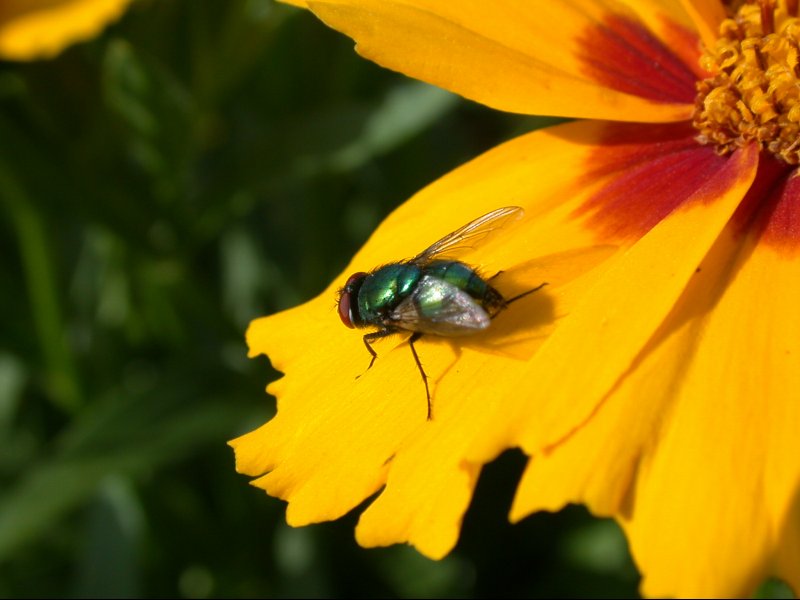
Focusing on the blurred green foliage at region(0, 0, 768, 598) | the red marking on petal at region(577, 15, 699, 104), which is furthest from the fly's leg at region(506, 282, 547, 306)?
the blurred green foliage at region(0, 0, 768, 598)

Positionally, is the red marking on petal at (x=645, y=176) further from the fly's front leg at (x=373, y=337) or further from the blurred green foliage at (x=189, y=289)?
the blurred green foliage at (x=189, y=289)

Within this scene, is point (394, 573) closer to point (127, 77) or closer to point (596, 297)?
point (127, 77)

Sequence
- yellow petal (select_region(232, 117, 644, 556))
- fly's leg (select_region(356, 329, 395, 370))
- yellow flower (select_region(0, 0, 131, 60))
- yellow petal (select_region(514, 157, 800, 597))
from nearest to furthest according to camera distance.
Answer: yellow petal (select_region(514, 157, 800, 597)), yellow petal (select_region(232, 117, 644, 556)), fly's leg (select_region(356, 329, 395, 370)), yellow flower (select_region(0, 0, 131, 60))

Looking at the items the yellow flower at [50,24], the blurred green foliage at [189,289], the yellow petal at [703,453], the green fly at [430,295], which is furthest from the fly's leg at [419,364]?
the yellow flower at [50,24]

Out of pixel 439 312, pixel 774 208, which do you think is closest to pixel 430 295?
pixel 439 312

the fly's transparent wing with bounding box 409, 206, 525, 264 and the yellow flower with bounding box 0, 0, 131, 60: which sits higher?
the yellow flower with bounding box 0, 0, 131, 60

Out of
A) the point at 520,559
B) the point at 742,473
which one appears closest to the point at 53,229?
the point at 520,559

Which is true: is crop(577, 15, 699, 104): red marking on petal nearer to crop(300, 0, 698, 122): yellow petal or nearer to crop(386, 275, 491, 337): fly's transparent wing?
crop(300, 0, 698, 122): yellow petal
